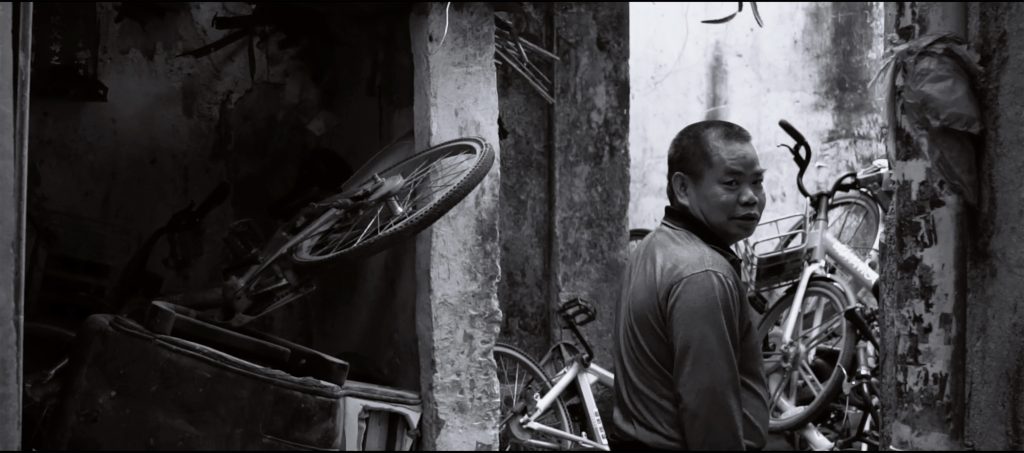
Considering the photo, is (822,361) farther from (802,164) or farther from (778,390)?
(802,164)

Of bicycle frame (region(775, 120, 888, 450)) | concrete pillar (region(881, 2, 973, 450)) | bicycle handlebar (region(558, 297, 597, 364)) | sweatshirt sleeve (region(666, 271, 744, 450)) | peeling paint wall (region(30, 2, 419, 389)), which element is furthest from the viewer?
bicycle handlebar (region(558, 297, 597, 364))

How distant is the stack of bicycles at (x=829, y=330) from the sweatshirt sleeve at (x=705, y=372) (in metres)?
4.27

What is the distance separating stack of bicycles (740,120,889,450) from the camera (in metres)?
7.16

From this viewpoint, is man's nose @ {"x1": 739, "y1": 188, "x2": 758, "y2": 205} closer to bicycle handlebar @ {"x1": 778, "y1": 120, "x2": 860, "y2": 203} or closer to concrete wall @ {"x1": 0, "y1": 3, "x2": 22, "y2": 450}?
concrete wall @ {"x1": 0, "y1": 3, "x2": 22, "y2": 450}

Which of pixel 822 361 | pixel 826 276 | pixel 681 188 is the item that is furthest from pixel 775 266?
pixel 681 188

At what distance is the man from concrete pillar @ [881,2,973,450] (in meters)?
0.82

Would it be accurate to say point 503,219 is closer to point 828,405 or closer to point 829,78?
point 828,405

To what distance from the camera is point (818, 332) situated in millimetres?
7562

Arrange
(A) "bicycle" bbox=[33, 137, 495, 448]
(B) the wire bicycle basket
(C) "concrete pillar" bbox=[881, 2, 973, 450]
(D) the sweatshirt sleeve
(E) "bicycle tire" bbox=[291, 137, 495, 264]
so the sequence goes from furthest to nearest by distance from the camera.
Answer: (B) the wire bicycle basket < (A) "bicycle" bbox=[33, 137, 495, 448] < (E) "bicycle tire" bbox=[291, 137, 495, 264] < (C) "concrete pillar" bbox=[881, 2, 973, 450] < (D) the sweatshirt sleeve

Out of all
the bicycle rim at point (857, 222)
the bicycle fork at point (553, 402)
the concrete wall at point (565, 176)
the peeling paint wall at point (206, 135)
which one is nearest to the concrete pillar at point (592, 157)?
the concrete wall at point (565, 176)

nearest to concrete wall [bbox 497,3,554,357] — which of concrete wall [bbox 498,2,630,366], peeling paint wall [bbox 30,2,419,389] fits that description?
concrete wall [bbox 498,2,630,366]

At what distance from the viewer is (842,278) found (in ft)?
26.2

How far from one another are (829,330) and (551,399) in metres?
1.93

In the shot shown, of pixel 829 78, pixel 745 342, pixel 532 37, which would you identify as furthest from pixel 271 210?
pixel 829 78
